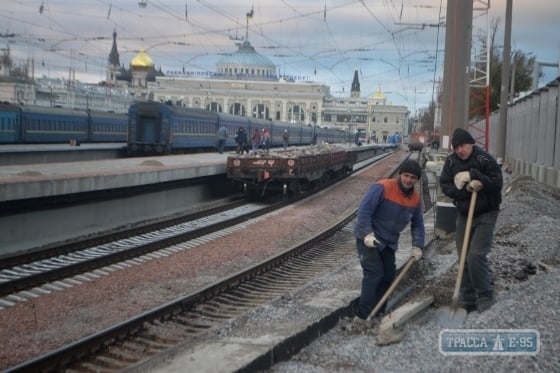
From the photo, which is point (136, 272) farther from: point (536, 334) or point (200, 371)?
point (536, 334)

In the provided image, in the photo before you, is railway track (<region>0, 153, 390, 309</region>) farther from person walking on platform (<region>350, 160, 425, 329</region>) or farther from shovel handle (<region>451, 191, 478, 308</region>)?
shovel handle (<region>451, 191, 478, 308</region>)

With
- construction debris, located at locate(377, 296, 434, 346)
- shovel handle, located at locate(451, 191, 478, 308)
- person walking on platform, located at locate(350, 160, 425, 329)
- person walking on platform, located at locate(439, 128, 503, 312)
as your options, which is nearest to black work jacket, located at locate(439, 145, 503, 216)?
person walking on platform, located at locate(439, 128, 503, 312)

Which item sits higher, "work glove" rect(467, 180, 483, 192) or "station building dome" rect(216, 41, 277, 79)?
"station building dome" rect(216, 41, 277, 79)

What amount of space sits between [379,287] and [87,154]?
26155mm

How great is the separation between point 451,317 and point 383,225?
109 centimetres

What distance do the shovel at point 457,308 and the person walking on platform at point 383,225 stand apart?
0.44m

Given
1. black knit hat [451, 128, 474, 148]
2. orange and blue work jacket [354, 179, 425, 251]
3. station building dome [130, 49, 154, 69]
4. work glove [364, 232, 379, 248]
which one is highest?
station building dome [130, 49, 154, 69]

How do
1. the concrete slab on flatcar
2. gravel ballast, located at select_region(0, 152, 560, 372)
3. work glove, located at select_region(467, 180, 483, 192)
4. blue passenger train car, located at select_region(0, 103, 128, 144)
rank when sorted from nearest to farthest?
gravel ballast, located at select_region(0, 152, 560, 372) < work glove, located at select_region(467, 180, 483, 192) < the concrete slab on flatcar < blue passenger train car, located at select_region(0, 103, 128, 144)

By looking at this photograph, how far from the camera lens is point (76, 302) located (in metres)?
9.23

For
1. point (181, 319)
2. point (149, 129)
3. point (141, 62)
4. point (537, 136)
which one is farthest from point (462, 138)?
point (141, 62)

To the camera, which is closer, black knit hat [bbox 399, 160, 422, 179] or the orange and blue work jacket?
black knit hat [bbox 399, 160, 422, 179]

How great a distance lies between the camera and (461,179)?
270 inches

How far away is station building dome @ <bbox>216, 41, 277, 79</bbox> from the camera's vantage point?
295 feet

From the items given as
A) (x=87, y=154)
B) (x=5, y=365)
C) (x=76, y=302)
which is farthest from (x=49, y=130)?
(x=5, y=365)
